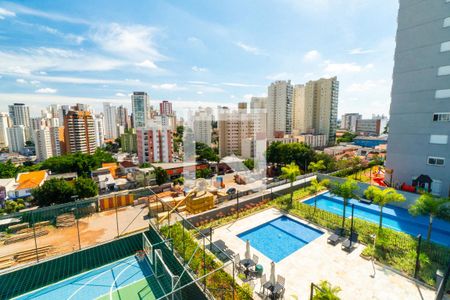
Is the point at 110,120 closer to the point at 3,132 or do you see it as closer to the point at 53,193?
the point at 3,132

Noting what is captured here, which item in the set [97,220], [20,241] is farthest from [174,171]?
[20,241]

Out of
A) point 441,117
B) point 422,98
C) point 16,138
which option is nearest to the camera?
point 441,117

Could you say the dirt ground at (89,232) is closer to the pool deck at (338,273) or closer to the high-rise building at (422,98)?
the pool deck at (338,273)

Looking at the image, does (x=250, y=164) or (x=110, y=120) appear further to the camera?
(x=110, y=120)

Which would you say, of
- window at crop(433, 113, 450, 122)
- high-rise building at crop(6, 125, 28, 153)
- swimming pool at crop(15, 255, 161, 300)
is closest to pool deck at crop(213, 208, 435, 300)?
swimming pool at crop(15, 255, 161, 300)

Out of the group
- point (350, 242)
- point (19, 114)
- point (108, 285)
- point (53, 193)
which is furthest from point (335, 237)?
point (19, 114)

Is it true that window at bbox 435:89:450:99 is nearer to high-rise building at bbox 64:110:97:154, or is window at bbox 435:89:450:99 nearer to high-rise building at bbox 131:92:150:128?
high-rise building at bbox 64:110:97:154
